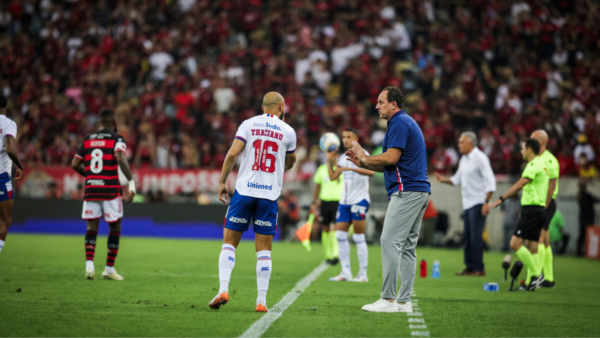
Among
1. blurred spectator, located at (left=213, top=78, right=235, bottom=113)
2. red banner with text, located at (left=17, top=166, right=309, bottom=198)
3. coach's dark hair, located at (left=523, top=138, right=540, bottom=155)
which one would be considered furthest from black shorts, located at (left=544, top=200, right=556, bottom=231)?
blurred spectator, located at (left=213, top=78, right=235, bottom=113)

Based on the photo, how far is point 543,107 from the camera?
71.2 ft

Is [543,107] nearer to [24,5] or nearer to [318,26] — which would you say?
[318,26]

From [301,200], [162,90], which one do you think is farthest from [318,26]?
[301,200]

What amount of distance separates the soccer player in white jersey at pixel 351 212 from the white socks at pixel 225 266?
4.05m

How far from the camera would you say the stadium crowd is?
2178cm

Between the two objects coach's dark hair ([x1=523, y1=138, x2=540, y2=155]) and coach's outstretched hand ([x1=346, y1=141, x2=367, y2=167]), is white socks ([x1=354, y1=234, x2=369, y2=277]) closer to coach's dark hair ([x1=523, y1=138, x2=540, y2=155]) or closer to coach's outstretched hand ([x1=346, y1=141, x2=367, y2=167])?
coach's dark hair ([x1=523, y1=138, x2=540, y2=155])

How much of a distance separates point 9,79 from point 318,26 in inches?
528

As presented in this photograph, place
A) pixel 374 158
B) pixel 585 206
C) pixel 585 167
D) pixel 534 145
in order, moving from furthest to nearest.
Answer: pixel 585 167 → pixel 585 206 → pixel 534 145 → pixel 374 158

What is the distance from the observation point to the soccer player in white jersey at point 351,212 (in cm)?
1056

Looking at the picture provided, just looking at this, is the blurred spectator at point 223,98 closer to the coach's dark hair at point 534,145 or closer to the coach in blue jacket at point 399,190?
the coach's dark hair at point 534,145

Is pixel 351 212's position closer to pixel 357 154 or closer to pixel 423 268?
pixel 423 268

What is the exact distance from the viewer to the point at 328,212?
44.3 ft

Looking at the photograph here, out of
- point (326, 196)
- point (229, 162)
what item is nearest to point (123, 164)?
point (229, 162)

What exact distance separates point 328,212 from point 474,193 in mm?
3041
